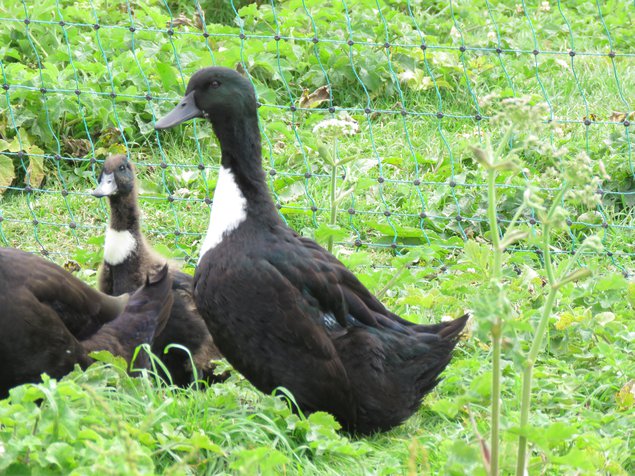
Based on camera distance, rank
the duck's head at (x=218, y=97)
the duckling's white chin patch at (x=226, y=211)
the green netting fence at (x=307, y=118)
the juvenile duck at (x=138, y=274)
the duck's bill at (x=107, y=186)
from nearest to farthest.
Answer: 1. the duckling's white chin patch at (x=226, y=211)
2. the duck's head at (x=218, y=97)
3. the juvenile duck at (x=138, y=274)
4. the duck's bill at (x=107, y=186)
5. the green netting fence at (x=307, y=118)

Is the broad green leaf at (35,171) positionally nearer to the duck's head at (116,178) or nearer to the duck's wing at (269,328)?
the duck's head at (116,178)

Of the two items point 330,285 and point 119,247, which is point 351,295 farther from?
point 119,247

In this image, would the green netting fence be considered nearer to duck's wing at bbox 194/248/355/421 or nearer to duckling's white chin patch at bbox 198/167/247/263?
duckling's white chin patch at bbox 198/167/247/263

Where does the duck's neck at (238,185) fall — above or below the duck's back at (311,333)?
above

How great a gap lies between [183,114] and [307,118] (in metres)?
2.39

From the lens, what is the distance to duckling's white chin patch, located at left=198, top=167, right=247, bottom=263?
3.97m

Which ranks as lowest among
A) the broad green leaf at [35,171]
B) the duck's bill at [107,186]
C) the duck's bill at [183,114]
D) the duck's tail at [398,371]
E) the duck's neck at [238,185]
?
the duck's tail at [398,371]

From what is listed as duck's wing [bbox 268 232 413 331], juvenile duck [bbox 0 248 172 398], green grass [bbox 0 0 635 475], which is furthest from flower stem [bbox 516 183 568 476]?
juvenile duck [bbox 0 248 172 398]

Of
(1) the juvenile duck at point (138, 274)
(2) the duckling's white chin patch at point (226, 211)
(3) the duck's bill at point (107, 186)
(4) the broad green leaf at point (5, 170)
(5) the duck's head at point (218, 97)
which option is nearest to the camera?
(2) the duckling's white chin patch at point (226, 211)

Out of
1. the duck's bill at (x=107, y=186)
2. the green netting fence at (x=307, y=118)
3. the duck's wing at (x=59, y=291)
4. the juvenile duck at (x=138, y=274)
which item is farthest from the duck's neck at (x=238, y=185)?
the green netting fence at (x=307, y=118)

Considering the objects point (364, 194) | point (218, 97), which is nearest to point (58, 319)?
point (218, 97)

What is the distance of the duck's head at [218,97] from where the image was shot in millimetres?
4122

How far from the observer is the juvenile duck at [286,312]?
3.86 meters

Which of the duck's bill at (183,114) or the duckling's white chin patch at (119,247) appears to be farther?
the duckling's white chin patch at (119,247)
